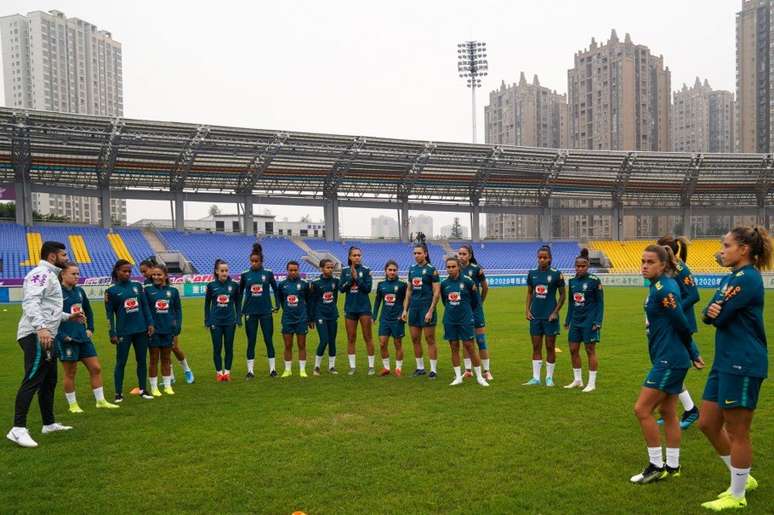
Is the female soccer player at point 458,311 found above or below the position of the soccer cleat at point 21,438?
above

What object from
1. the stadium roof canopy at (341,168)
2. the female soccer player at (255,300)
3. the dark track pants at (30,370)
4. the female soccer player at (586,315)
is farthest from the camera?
the stadium roof canopy at (341,168)

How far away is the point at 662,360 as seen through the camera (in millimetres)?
4711

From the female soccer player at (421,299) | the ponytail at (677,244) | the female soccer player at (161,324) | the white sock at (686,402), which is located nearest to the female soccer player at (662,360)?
the ponytail at (677,244)

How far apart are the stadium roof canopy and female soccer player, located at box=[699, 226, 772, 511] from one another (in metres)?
34.4

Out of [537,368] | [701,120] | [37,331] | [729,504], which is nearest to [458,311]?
[537,368]

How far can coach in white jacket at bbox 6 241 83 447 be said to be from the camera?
618 centimetres

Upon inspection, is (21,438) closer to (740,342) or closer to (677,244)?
(740,342)

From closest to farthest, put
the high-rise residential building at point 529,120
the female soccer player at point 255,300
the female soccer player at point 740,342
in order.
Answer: the female soccer player at point 740,342
the female soccer player at point 255,300
the high-rise residential building at point 529,120

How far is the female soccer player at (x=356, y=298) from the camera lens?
10.1 metres

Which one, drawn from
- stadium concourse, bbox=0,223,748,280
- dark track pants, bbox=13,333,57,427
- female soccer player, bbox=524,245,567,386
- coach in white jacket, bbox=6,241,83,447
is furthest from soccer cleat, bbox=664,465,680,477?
stadium concourse, bbox=0,223,748,280

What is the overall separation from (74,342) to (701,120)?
118 metres

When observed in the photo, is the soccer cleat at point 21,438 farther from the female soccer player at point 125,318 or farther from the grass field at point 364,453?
the female soccer player at point 125,318

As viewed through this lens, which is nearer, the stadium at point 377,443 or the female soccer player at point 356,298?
the stadium at point 377,443

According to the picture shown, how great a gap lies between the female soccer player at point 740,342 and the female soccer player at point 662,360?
346 mm
